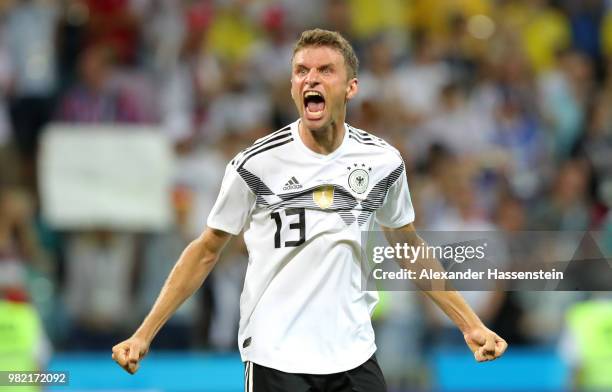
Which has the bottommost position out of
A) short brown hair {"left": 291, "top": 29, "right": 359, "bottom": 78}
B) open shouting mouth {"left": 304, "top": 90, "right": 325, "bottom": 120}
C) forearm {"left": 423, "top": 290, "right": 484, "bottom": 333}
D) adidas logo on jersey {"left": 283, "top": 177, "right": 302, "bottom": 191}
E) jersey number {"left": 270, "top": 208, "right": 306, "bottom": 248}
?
forearm {"left": 423, "top": 290, "right": 484, "bottom": 333}

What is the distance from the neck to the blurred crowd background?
4268mm

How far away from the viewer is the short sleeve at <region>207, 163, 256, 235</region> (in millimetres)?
5098

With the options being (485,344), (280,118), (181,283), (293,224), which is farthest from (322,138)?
(280,118)

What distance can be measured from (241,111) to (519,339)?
3.26m

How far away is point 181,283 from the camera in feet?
16.8

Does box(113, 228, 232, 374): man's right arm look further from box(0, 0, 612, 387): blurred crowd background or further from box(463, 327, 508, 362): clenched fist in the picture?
box(0, 0, 612, 387): blurred crowd background

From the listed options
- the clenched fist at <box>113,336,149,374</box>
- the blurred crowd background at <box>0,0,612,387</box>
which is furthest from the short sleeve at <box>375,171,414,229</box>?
the blurred crowd background at <box>0,0,612,387</box>

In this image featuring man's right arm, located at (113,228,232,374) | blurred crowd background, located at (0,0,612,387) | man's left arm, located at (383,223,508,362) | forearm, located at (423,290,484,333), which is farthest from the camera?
blurred crowd background, located at (0,0,612,387)

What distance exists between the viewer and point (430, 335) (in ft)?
31.6

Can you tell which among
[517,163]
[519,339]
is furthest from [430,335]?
[517,163]

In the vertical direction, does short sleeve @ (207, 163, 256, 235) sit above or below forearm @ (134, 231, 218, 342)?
above

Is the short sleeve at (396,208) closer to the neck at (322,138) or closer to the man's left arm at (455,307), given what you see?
the man's left arm at (455,307)

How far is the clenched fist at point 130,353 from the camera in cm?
487

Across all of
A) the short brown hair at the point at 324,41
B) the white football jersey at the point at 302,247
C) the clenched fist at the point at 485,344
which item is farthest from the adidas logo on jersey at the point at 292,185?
the clenched fist at the point at 485,344
